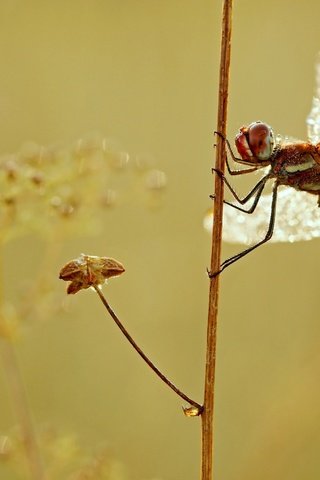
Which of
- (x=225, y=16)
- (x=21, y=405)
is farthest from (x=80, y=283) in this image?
(x=21, y=405)

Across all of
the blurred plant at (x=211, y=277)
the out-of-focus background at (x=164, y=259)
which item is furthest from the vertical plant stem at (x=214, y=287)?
the out-of-focus background at (x=164, y=259)

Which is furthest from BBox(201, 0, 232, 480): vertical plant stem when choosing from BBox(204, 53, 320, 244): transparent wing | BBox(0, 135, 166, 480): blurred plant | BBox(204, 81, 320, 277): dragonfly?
BBox(204, 53, 320, 244): transparent wing

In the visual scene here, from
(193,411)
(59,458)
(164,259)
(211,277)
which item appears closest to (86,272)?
(211,277)

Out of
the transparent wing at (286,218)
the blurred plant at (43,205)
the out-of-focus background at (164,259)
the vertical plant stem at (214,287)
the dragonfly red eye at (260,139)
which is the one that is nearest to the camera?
the vertical plant stem at (214,287)

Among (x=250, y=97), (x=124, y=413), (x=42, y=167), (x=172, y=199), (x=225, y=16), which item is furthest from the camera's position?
(x=250, y=97)

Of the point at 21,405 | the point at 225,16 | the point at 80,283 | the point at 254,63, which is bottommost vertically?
the point at 21,405

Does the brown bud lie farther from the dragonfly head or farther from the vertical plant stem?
the dragonfly head

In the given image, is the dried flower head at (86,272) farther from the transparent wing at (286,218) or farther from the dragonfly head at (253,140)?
the transparent wing at (286,218)

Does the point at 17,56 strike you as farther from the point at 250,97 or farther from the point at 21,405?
the point at 21,405
